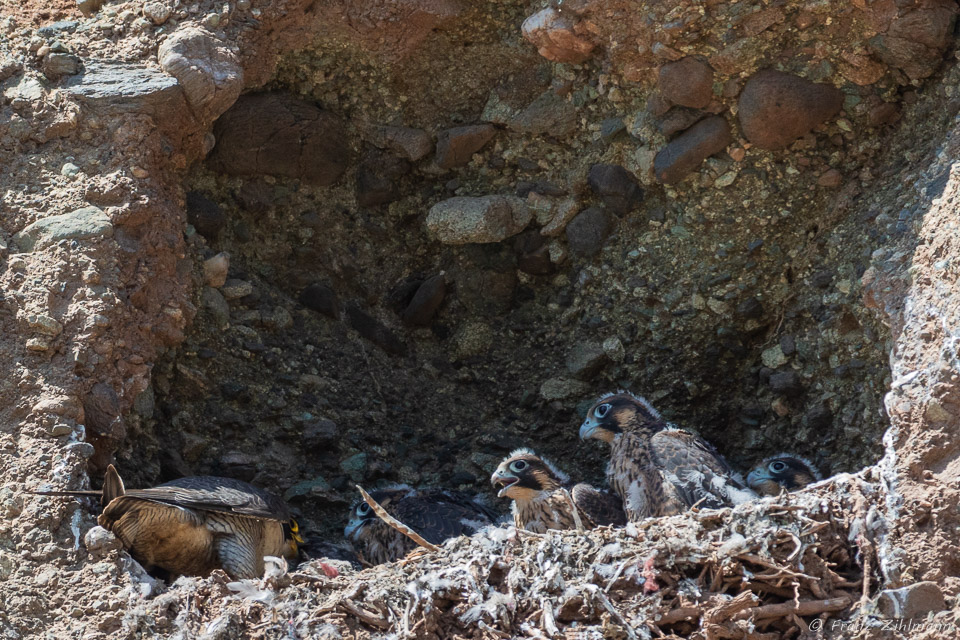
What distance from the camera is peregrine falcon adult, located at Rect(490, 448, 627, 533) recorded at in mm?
5539

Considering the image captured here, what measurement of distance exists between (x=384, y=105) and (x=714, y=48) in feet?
5.80

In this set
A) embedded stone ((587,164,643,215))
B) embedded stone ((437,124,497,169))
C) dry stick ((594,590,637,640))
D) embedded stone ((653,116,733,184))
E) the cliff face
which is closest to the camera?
dry stick ((594,590,637,640))

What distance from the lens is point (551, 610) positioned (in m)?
4.38

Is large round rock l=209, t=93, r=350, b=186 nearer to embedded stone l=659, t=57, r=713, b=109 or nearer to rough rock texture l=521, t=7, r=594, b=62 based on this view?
rough rock texture l=521, t=7, r=594, b=62

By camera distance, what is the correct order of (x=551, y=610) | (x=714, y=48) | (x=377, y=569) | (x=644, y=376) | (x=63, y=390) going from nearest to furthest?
1. (x=551, y=610)
2. (x=377, y=569)
3. (x=63, y=390)
4. (x=714, y=48)
5. (x=644, y=376)

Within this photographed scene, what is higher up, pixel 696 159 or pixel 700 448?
pixel 696 159

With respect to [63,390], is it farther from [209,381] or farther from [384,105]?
[384,105]

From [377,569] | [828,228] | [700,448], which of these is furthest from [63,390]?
[828,228]

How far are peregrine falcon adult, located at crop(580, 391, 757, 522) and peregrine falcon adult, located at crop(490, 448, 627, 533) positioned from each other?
139 mm

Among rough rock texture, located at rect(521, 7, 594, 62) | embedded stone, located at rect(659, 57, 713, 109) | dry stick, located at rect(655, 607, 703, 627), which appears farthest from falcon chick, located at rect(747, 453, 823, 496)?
rough rock texture, located at rect(521, 7, 594, 62)

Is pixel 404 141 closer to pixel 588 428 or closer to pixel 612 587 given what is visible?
pixel 588 428

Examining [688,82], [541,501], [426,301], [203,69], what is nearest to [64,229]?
[203,69]

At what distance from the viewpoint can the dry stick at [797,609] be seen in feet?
14.2

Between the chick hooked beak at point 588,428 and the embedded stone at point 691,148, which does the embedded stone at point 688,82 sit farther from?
the chick hooked beak at point 588,428
